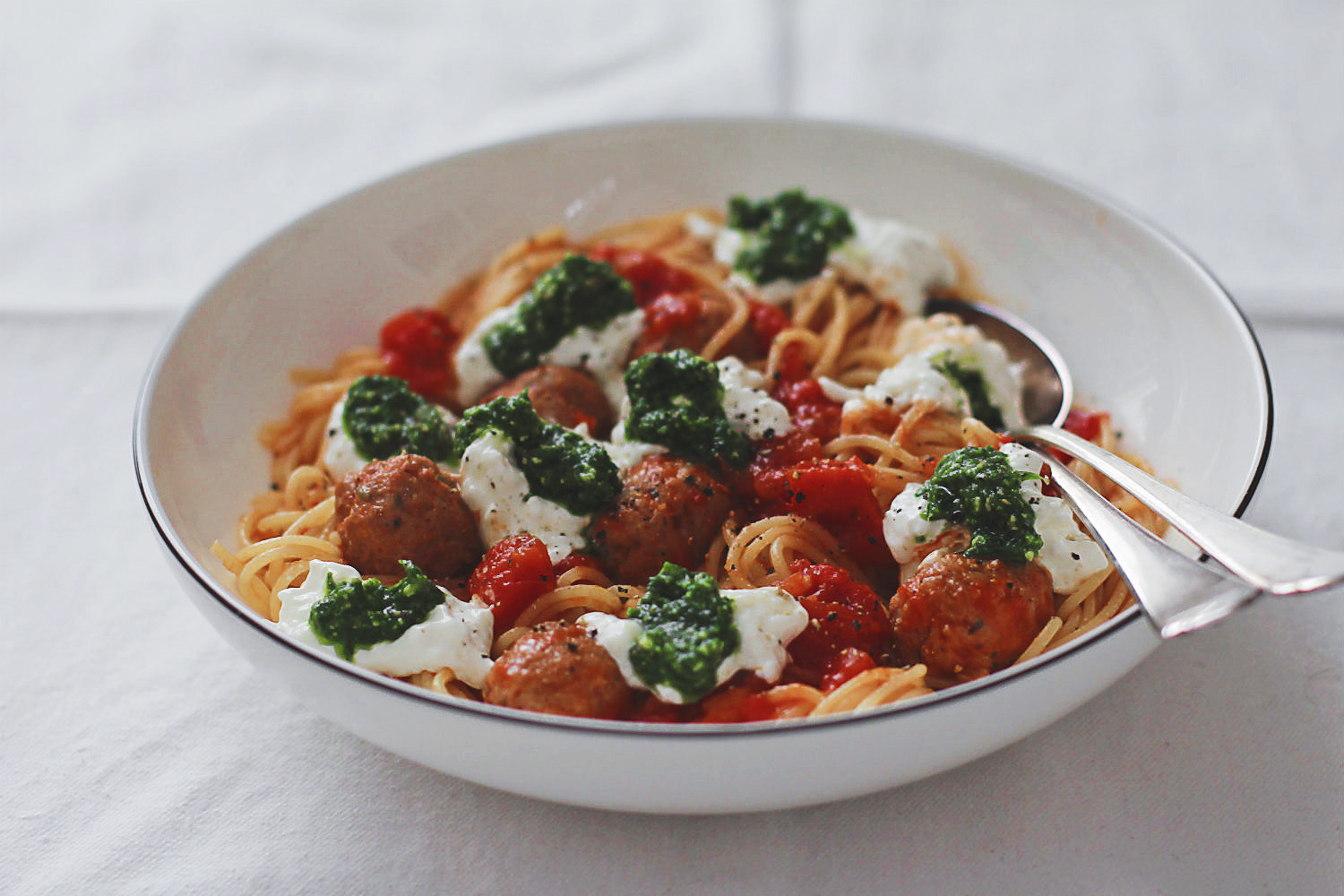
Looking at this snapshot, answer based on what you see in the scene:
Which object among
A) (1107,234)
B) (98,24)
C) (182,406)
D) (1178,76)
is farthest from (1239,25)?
(98,24)

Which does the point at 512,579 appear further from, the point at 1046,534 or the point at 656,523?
the point at 1046,534

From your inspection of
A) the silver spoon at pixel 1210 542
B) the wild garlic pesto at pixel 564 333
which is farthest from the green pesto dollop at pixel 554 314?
the silver spoon at pixel 1210 542

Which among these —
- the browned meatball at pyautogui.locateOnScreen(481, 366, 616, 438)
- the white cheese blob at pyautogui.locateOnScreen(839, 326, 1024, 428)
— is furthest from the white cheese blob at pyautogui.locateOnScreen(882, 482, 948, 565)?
the browned meatball at pyautogui.locateOnScreen(481, 366, 616, 438)

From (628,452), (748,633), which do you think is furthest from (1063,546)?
(628,452)

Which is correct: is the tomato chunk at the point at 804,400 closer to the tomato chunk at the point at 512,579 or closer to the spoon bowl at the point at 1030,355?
the spoon bowl at the point at 1030,355

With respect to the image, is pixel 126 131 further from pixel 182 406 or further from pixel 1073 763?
pixel 1073 763

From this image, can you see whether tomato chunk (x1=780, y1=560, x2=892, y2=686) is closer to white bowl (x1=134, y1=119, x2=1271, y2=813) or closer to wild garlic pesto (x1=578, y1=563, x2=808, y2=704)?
wild garlic pesto (x1=578, y1=563, x2=808, y2=704)
